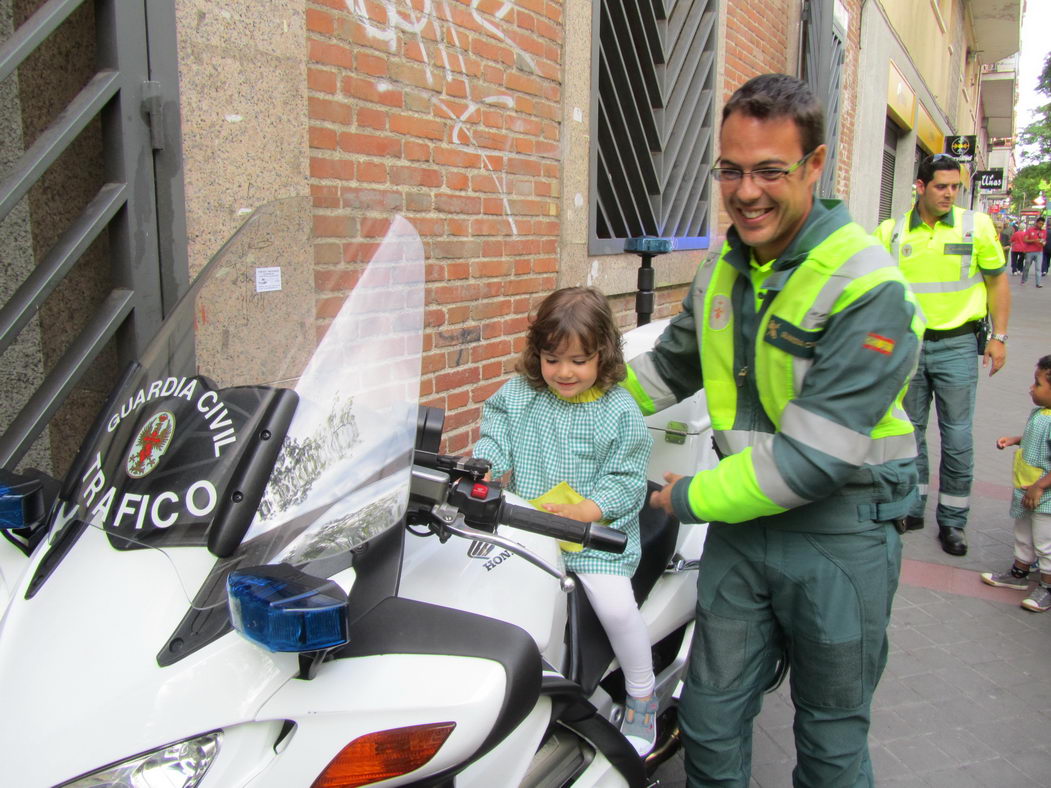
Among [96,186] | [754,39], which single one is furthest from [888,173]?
[96,186]

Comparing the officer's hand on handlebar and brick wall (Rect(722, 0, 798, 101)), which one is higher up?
brick wall (Rect(722, 0, 798, 101))

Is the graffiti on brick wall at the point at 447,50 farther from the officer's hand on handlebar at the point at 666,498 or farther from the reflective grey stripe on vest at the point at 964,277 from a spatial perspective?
the reflective grey stripe on vest at the point at 964,277

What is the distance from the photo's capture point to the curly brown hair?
2369 mm

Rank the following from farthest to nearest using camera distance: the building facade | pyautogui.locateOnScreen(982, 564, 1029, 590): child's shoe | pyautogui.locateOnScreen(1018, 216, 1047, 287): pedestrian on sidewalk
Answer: pyautogui.locateOnScreen(1018, 216, 1047, 287): pedestrian on sidewalk
pyautogui.locateOnScreen(982, 564, 1029, 590): child's shoe
the building facade

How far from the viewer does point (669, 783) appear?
281 cm

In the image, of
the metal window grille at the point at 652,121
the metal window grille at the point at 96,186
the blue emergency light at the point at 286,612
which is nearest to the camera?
the blue emergency light at the point at 286,612

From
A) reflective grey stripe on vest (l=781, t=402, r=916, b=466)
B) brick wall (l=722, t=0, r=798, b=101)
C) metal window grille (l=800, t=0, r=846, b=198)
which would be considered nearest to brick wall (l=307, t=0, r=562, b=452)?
reflective grey stripe on vest (l=781, t=402, r=916, b=466)

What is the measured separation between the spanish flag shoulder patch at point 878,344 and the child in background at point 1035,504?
109 inches

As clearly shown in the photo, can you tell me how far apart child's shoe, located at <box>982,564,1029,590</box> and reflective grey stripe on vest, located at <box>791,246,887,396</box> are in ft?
10.3

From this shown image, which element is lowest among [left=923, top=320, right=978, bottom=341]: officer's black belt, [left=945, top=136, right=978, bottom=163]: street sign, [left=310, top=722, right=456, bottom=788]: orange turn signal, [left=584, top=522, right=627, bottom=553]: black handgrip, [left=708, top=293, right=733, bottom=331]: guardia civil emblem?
[left=310, top=722, right=456, bottom=788]: orange turn signal

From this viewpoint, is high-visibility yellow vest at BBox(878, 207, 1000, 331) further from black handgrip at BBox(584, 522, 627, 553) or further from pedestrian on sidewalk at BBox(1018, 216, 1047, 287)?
pedestrian on sidewalk at BBox(1018, 216, 1047, 287)

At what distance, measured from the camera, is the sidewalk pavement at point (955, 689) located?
2.86m

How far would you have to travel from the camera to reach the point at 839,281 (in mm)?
1802

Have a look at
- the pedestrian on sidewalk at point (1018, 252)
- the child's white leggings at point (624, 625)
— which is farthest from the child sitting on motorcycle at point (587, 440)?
the pedestrian on sidewalk at point (1018, 252)
